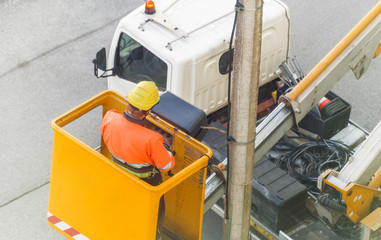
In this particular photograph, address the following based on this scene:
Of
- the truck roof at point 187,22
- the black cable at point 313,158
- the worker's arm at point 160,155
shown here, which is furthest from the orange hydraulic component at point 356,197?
the truck roof at point 187,22

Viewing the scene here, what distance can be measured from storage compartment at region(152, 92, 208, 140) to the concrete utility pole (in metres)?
0.54

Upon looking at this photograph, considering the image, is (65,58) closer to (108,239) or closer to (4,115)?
(4,115)

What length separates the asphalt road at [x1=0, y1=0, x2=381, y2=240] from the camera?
909 centimetres

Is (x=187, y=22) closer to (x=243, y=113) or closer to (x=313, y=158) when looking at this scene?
(x=313, y=158)

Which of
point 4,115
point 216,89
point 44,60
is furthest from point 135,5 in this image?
point 216,89

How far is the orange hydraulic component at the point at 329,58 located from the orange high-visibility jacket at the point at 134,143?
4.80 feet

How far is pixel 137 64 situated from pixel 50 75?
3.32m

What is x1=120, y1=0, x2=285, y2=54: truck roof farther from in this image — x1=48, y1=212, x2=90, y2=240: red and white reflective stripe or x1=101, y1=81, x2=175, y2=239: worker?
x1=48, y1=212, x2=90, y2=240: red and white reflective stripe

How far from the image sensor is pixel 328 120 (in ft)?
26.4

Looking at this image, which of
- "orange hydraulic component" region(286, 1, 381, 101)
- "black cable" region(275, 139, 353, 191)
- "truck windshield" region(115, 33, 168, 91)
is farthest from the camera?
"truck windshield" region(115, 33, 168, 91)

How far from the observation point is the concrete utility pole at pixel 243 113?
4.72 metres

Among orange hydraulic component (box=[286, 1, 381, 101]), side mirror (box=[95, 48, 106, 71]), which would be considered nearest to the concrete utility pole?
orange hydraulic component (box=[286, 1, 381, 101])

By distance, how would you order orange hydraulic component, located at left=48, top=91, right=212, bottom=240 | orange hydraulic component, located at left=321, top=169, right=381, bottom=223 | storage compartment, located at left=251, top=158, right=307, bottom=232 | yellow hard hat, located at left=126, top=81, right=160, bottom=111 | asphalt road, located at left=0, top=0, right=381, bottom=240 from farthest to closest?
asphalt road, located at left=0, top=0, right=381, bottom=240 → storage compartment, located at left=251, top=158, right=307, bottom=232 → orange hydraulic component, located at left=321, top=169, right=381, bottom=223 → yellow hard hat, located at left=126, top=81, right=160, bottom=111 → orange hydraulic component, located at left=48, top=91, right=212, bottom=240

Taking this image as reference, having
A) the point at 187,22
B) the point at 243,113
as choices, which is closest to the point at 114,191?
the point at 243,113
